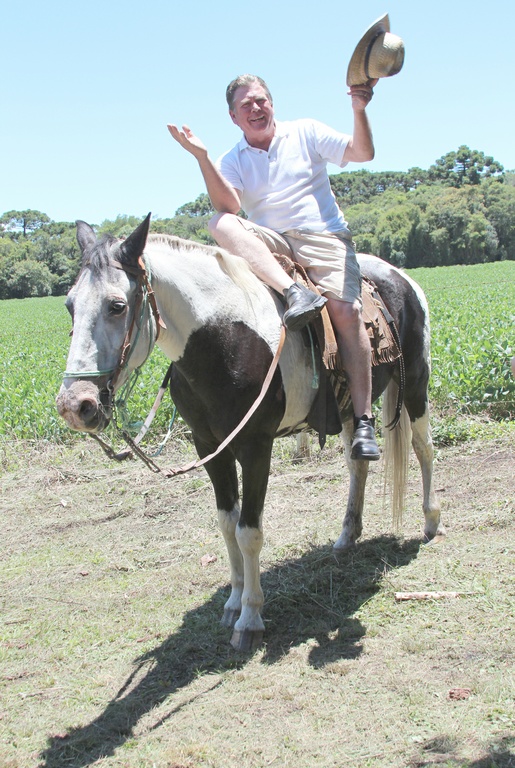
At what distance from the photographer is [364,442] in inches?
162

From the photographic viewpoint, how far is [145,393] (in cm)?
1026

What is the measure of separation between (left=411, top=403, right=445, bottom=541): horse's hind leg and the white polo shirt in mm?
2087

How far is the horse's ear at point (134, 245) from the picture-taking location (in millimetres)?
3245

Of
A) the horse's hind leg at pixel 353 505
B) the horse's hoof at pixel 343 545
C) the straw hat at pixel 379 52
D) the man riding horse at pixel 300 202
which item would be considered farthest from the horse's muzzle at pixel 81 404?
the horse's hoof at pixel 343 545

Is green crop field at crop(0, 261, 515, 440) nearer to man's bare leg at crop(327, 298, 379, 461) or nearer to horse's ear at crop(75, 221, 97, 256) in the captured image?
man's bare leg at crop(327, 298, 379, 461)

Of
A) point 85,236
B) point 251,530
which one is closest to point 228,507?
point 251,530

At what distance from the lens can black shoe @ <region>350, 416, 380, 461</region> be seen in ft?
13.4

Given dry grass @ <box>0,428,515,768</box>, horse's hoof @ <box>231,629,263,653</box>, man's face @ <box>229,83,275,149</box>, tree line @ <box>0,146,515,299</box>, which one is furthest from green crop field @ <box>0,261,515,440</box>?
tree line @ <box>0,146,515,299</box>

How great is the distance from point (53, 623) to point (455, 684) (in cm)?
270

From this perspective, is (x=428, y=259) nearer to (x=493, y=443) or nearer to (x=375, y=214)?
(x=375, y=214)

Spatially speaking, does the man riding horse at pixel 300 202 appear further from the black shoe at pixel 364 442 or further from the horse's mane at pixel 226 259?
the horse's mane at pixel 226 259

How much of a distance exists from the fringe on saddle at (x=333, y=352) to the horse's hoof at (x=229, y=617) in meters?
1.26

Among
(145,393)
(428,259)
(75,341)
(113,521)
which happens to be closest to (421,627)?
(75,341)

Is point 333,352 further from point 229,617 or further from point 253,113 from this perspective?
point 229,617
